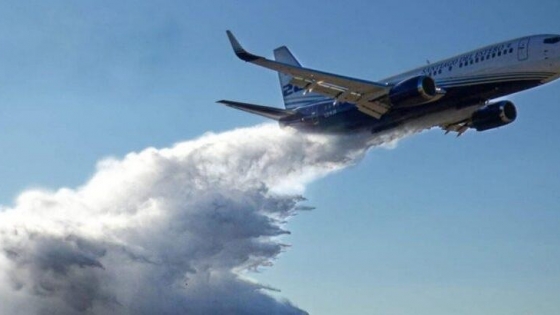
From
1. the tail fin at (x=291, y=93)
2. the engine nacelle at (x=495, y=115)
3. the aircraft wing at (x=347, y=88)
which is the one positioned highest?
the tail fin at (x=291, y=93)

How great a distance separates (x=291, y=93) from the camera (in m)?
91.2

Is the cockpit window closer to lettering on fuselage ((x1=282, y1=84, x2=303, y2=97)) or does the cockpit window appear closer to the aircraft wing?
the aircraft wing

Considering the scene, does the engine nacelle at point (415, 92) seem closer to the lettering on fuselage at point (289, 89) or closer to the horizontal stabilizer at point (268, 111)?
the horizontal stabilizer at point (268, 111)

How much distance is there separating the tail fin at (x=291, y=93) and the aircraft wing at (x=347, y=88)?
13.2 feet

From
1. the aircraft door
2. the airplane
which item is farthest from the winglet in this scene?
the aircraft door

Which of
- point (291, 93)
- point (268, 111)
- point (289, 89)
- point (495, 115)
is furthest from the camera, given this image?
point (289, 89)

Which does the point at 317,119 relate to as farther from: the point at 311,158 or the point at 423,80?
the point at 423,80

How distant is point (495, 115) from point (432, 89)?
35.0ft

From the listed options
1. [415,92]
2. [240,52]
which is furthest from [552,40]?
[240,52]

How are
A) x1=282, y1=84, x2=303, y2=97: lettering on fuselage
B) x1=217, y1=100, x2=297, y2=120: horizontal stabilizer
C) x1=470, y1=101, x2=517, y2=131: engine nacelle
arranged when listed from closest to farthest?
1. x1=217, y1=100, x2=297, y2=120: horizontal stabilizer
2. x1=470, y1=101, x2=517, y2=131: engine nacelle
3. x1=282, y1=84, x2=303, y2=97: lettering on fuselage

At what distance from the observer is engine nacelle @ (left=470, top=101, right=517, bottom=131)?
3226 inches

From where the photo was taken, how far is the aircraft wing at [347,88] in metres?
75.5

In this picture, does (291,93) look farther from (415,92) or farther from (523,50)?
(523,50)

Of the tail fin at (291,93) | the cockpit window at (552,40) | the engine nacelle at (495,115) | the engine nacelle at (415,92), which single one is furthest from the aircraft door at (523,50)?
the tail fin at (291,93)
